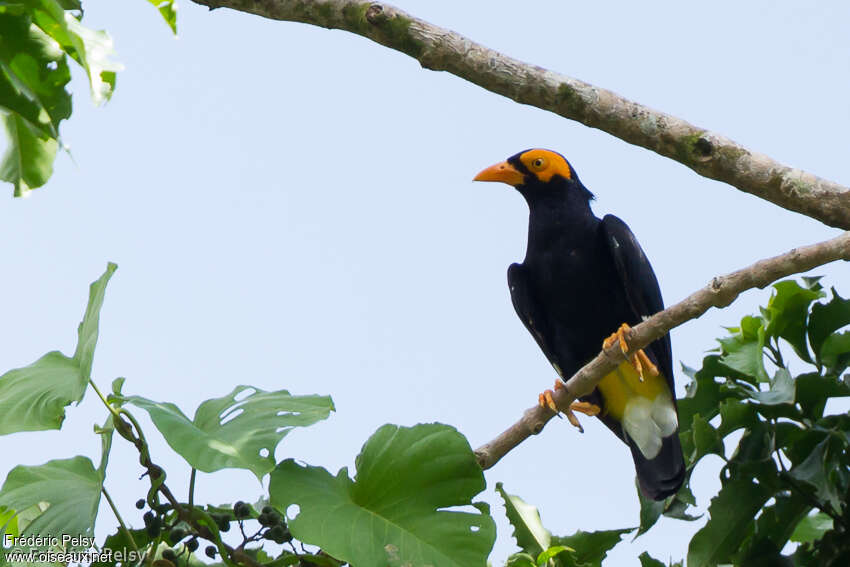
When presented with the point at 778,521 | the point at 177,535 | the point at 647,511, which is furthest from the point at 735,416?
the point at 177,535

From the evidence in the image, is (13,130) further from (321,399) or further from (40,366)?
(321,399)

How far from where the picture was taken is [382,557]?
2305mm

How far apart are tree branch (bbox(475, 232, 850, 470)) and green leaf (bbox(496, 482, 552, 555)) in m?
0.16

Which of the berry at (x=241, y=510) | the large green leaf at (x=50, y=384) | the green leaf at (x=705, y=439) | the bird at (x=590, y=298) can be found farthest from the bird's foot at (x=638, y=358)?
the large green leaf at (x=50, y=384)

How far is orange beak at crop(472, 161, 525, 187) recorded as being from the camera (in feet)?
15.3

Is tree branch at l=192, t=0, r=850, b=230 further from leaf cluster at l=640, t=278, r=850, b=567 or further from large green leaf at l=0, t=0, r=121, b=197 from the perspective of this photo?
large green leaf at l=0, t=0, r=121, b=197

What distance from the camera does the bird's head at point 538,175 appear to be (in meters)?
4.55

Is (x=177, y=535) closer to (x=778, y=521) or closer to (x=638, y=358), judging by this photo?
(x=778, y=521)

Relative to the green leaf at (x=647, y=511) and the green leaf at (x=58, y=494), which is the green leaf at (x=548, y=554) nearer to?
the green leaf at (x=647, y=511)

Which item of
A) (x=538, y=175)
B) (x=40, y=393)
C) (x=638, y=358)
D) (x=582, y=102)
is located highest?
(x=538, y=175)

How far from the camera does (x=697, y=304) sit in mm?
2469

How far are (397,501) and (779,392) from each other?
1206mm

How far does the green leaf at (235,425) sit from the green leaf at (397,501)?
0.13 meters

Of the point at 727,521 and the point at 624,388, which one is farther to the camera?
the point at 624,388
